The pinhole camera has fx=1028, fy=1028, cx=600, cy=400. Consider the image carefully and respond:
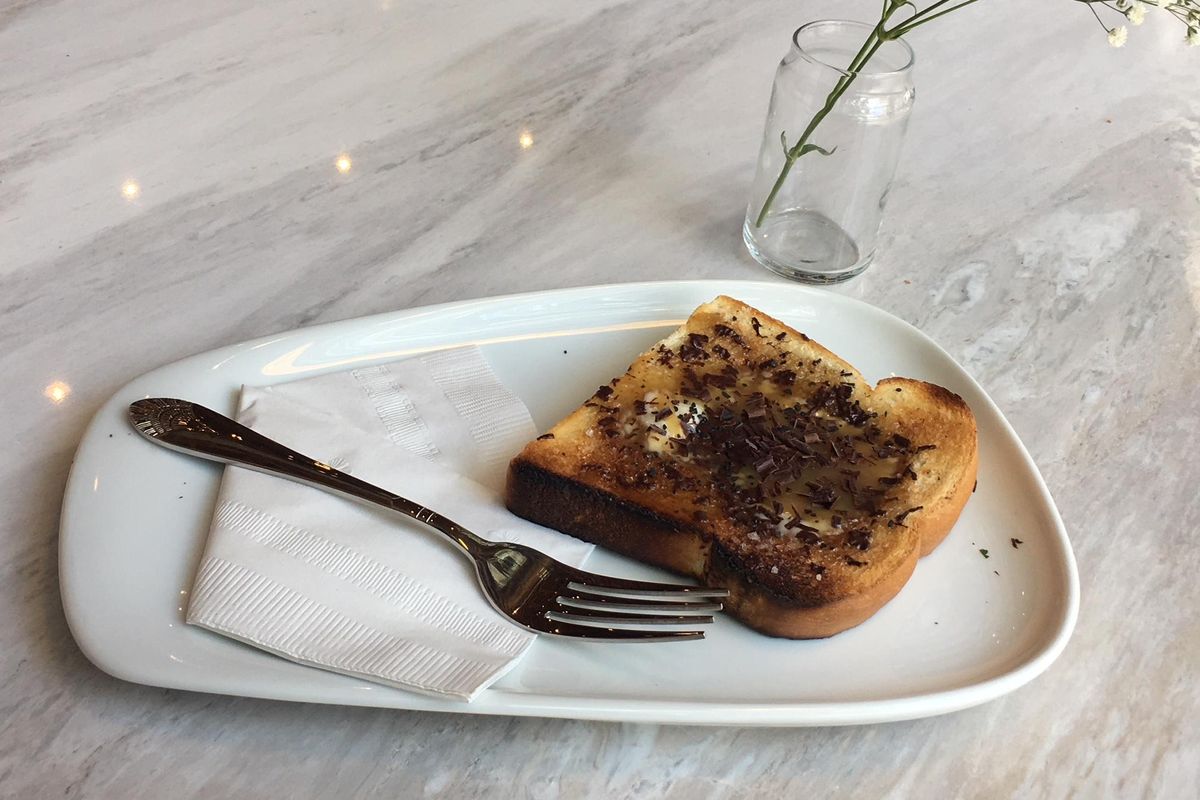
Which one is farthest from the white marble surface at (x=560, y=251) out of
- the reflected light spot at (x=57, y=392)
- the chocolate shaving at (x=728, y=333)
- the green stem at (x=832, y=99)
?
the chocolate shaving at (x=728, y=333)

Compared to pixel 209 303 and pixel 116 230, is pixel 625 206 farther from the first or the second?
pixel 116 230

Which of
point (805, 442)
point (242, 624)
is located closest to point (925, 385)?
point (805, 442)

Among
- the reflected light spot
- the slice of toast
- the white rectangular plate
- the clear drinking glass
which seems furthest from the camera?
the clear drinking glass

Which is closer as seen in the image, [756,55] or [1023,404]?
[1023,404]

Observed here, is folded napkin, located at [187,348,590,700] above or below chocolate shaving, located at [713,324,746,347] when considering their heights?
above

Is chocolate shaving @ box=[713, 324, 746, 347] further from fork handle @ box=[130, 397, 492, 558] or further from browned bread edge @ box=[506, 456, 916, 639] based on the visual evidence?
fork handle @ box=[130, 397, 492, 558]

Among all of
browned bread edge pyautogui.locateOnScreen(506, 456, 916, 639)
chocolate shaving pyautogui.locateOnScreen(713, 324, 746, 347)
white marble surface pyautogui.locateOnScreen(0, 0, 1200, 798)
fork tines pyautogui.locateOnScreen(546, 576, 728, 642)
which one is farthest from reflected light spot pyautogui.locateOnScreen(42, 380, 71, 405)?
chocolate shaving pyautogui.locateOnScreen(713, 324, 746, 347)
